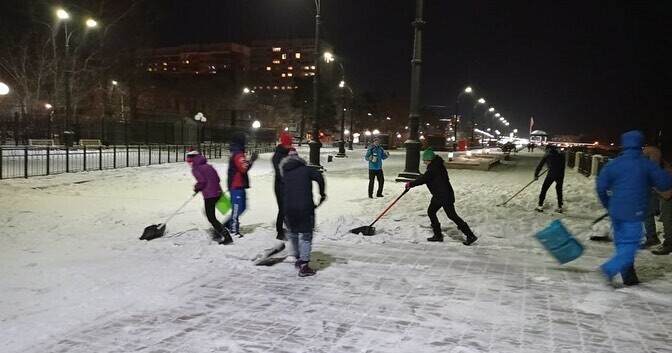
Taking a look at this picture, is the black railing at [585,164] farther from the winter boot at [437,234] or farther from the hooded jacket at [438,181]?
the hooded jacket at [438,181]

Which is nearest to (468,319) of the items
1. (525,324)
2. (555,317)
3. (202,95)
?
(525,324)

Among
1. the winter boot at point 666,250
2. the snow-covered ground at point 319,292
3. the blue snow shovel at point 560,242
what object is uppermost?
the blue snow shovel at point 560,242

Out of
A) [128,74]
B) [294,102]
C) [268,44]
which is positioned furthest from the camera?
[268,44]

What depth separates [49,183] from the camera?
1702 centimetres

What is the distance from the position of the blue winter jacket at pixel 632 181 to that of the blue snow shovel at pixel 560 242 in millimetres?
929

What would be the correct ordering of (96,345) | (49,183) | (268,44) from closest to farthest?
1. (96,345)
2. (49,183)
3. (268,44)

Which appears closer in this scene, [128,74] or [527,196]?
[527,196]

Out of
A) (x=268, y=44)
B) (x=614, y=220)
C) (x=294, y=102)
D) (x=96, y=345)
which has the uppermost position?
(x=268, y=44)

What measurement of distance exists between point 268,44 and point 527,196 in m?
169

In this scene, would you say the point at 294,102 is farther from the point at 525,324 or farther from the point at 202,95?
the point at 525,324

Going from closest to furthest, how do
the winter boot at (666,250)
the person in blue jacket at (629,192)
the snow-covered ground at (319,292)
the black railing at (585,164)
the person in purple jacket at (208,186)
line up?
the snow-covered ground at (319,292), the person in blue jacket at (629,192), the winter boot at (666,250), the person in purple jacket at (208,186), the black railing at (585,164)

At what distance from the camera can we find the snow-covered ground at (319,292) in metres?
4.90

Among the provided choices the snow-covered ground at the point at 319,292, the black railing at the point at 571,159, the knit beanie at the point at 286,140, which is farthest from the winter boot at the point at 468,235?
the black railing at the point at 571,159

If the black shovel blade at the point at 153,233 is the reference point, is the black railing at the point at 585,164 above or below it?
above
